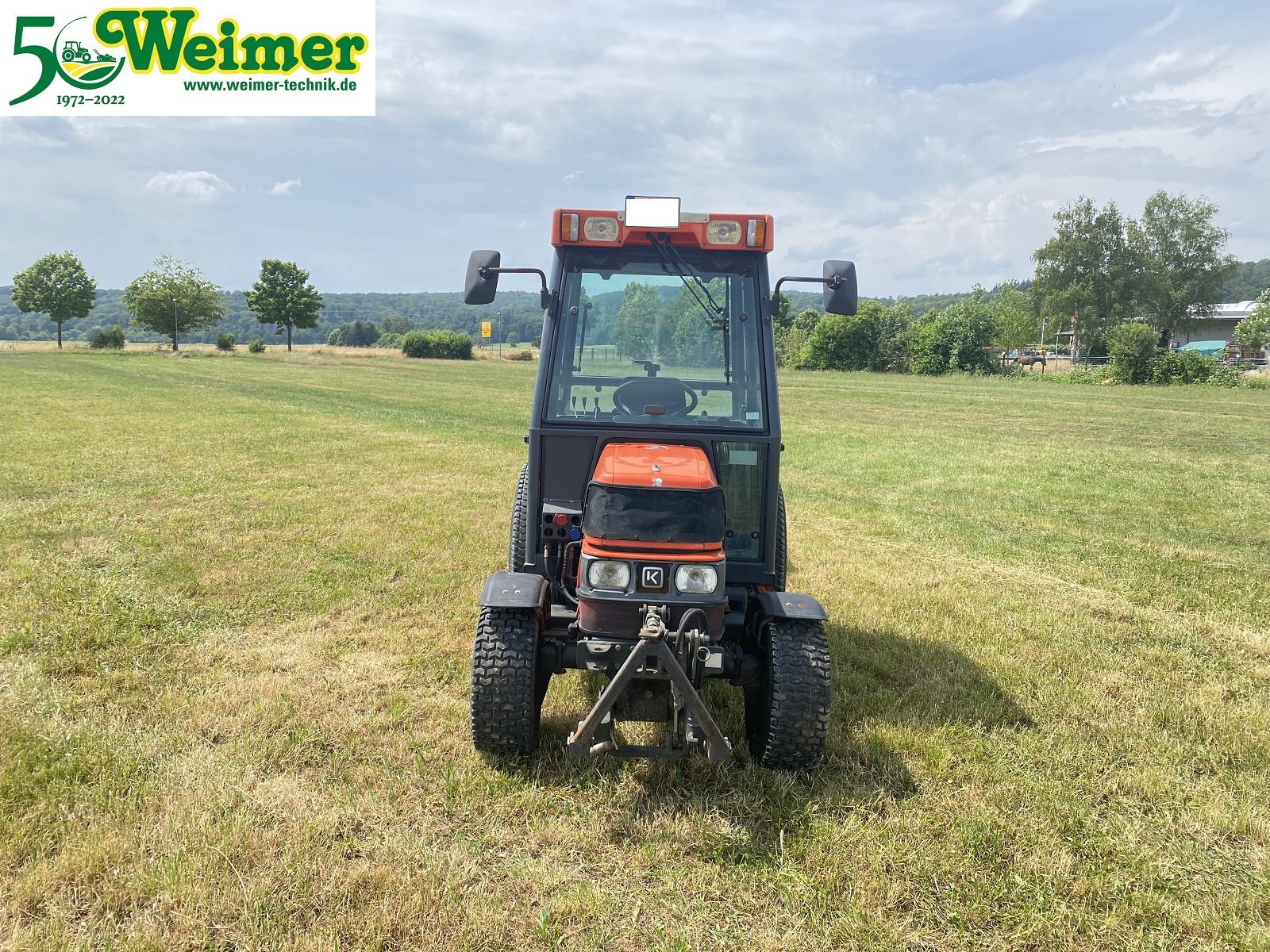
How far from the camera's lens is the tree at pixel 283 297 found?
232ft

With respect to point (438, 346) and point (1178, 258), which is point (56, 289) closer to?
point (438, 346)

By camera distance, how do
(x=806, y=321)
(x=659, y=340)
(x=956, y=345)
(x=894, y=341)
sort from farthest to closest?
(x=806, y=321), (x=894, y=341), (x=956, y=345), (x=659, y=340)

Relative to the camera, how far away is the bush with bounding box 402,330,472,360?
66.9 metres

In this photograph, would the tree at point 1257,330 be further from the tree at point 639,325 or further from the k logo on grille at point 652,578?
the k logo on grille at point 652,578

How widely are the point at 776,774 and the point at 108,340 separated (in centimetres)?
6348

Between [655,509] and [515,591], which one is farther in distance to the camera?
[515,591]

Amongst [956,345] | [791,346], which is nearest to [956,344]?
[956,345]

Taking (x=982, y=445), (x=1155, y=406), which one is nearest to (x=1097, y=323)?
(x=1155, y=406)

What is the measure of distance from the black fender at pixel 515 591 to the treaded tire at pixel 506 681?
0.13 ft

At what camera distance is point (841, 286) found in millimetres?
4371

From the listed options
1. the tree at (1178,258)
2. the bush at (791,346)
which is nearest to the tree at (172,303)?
the bush at (791,346)

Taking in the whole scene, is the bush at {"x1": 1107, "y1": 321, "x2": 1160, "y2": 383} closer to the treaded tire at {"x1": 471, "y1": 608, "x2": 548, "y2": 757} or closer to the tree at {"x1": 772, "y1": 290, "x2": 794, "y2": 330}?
the tree at {"x1": 772, "y1": 290, "x2": 794, "y2": 330}

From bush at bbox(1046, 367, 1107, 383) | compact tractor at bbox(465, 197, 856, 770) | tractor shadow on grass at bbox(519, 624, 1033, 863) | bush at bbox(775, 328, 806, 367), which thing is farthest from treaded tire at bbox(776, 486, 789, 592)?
bush at bbox(775, 328, 806, 367)

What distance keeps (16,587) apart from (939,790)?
21.6 ft
